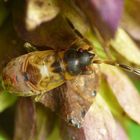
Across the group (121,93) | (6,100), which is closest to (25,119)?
(6,100)

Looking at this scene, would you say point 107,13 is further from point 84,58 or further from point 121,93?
point 121,93

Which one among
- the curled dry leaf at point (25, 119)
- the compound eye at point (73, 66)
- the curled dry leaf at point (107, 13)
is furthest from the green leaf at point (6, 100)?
the curled dry leaf at point (107, 13)

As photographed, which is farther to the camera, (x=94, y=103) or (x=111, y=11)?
→ (x=94, y=103)

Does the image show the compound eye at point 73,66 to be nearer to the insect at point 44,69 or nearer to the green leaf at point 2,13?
the insect at point 44,69

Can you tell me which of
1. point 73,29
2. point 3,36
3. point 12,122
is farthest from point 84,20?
point 12,122

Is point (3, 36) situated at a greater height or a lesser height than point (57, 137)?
greater

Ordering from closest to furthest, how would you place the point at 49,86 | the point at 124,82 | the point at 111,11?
the point at 111,11, the point at 49,86, the point at 124,82

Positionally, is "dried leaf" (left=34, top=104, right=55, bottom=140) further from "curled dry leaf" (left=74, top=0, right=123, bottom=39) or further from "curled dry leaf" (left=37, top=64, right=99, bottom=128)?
"curled dry leaf" (left=74, top=0, right=123, bottom=39)

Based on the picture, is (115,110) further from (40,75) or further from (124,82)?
(40,75)
